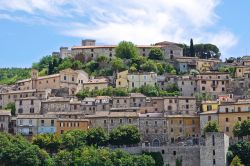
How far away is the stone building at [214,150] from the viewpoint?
69.1 m

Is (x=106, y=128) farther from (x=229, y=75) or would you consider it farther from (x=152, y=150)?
(x=229, y=75)

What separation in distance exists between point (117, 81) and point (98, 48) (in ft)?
49.5

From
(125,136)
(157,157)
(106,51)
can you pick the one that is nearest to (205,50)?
(106,51)

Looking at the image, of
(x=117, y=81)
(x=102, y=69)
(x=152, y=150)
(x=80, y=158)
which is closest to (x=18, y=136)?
(x=80, y=158)

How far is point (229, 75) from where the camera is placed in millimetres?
92750

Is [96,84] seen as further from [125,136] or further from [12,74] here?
[12,74]

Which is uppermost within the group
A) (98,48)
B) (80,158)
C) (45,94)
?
(98,48)

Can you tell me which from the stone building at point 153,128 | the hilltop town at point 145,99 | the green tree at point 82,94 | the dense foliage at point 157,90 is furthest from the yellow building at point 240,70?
the green tree at point 82,94

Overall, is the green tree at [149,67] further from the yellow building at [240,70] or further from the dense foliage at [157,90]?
the yellow building at [240,70]

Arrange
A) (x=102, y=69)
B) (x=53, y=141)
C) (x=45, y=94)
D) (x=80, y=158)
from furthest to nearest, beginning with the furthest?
(x=102, y=69)
(x=45, y=94)
(x=53, y=141)
(x=80, y=158)

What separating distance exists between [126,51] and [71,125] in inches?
1120

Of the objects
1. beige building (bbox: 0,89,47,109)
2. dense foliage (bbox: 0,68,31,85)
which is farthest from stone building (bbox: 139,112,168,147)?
dense foliage (bbox: 0,68,31,85)

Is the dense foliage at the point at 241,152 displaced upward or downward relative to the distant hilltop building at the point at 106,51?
downward

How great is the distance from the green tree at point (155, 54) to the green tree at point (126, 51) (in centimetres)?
217
